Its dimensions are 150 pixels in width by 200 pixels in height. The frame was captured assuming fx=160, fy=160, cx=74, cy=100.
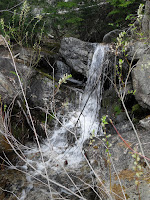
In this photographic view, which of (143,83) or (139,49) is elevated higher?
(139,49)

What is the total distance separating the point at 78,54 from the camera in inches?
255

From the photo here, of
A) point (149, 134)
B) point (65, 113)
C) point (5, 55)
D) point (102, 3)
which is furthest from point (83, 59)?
point (149, 134)

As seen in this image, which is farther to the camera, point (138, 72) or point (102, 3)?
point (102, 3)

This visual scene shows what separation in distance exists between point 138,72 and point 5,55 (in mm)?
4570

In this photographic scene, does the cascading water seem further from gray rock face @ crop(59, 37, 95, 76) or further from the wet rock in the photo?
the wet rock

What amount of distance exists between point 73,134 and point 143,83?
2138 millimetres

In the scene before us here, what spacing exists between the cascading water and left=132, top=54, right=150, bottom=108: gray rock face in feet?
3.26

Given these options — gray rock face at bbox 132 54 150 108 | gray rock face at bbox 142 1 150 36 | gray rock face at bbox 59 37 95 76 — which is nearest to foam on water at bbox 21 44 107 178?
gray rock face at bbox 59 37 95 76

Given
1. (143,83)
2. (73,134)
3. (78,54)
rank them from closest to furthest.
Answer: (73,134) < (143,83) < (78,54)

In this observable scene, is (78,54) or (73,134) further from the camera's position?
(78,54)

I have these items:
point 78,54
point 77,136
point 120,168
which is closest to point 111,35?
point 78,54

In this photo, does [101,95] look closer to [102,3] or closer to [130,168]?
[130,168]

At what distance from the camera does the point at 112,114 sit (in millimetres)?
4523

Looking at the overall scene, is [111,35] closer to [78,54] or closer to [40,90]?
[78,54]
